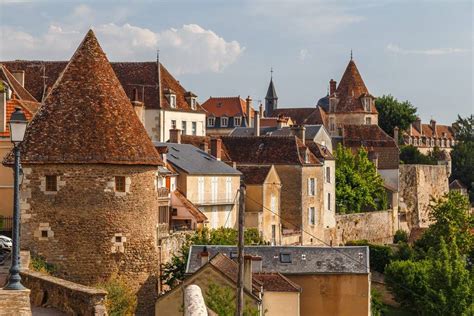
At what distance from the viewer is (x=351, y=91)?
110 m

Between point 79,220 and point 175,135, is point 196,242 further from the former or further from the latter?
point 175,135

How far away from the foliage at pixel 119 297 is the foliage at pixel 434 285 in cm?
1997

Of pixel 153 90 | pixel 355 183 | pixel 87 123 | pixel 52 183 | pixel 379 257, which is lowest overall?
pixel 379 257

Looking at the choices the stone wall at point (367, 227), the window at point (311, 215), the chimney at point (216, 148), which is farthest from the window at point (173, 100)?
the stone wall at point (367, 227)

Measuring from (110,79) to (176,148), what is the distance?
68.3 feet

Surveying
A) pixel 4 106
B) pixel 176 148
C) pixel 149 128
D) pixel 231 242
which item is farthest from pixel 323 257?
pixel 149 128

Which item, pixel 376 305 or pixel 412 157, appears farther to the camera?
pixel 412 157

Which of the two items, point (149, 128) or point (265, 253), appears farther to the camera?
point (149, 128)

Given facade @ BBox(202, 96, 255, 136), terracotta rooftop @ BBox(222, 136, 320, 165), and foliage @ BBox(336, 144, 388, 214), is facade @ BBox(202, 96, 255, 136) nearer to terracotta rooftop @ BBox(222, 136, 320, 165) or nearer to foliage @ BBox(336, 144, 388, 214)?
foliage @ BBox(336, 144, 388, 214)

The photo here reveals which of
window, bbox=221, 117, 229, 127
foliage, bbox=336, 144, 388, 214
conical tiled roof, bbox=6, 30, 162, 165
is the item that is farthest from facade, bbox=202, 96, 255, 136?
conical tiled roof, bbox=6, 30, 162, 165

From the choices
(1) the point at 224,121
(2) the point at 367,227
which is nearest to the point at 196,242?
(2) the point at 367,227

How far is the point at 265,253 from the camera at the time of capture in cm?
3984

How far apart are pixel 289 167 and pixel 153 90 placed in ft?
40.2

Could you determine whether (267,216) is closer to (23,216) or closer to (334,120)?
(23,216)
